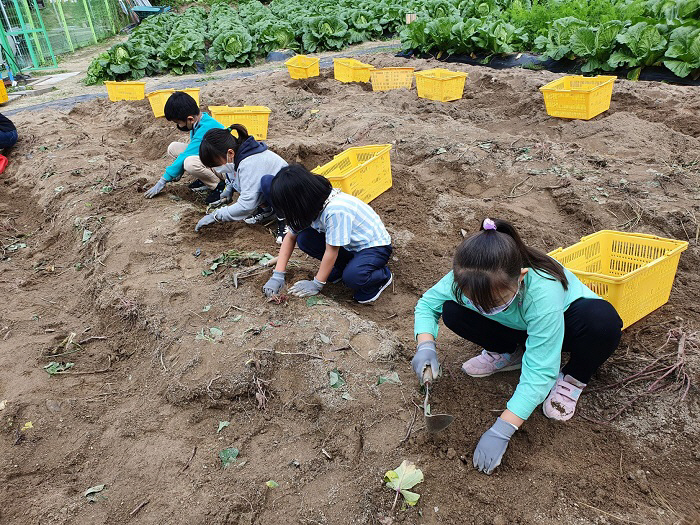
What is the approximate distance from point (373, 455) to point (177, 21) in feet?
51.8

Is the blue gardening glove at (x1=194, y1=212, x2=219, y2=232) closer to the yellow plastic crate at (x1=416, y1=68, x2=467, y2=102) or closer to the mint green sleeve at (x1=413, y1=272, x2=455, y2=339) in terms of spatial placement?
the mint green sleeve at (x1=413, y1=272, x2=455, y2=339)

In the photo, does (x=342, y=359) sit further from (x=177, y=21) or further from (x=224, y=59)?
(x=177, y=21)

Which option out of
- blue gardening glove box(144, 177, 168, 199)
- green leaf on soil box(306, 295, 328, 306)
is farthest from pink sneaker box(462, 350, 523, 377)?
blue gardening glove box(144, 177, 168, 199)

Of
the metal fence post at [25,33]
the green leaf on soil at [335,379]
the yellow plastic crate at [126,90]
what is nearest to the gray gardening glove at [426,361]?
the green leaf on soil at [335,379]

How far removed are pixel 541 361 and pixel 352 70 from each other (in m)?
7.34

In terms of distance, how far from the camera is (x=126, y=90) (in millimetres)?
8453

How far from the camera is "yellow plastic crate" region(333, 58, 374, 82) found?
8492 mm

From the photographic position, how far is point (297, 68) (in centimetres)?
898

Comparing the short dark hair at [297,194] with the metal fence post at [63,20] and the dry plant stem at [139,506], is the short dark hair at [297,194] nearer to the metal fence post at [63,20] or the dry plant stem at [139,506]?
the dry plant stem at [139,506]

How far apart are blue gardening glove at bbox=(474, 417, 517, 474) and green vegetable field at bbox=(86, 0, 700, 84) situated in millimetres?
6663

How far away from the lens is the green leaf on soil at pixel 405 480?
2.04m

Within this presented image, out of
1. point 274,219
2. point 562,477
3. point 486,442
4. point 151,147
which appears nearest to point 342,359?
point 486,442

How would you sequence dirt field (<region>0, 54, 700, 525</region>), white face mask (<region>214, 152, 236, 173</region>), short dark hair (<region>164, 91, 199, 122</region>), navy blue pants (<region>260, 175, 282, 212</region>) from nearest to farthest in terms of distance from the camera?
dirt field (<region>0, 54, 700, 525</region>), navy blue pants (<region>260, 175, 282, 212</region>), white face mask (<region>214, 152, 236, 173</region>), short dark hair (<region>164, 91, 199, 122</region>)

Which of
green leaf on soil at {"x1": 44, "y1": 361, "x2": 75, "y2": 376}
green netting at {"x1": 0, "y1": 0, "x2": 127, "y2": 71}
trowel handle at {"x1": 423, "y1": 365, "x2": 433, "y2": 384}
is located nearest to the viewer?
trowel handle at {"x1": 423, "y1": 365, "x2": 433, "y2": 384}
